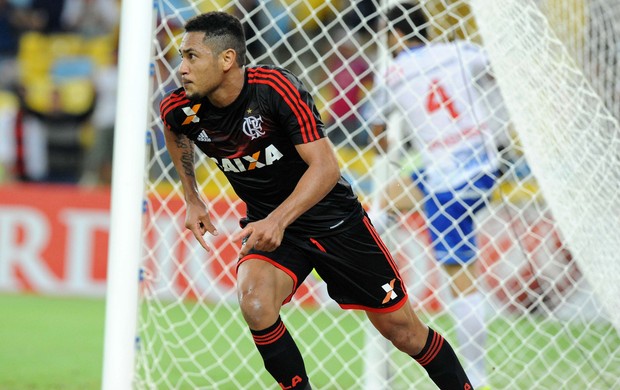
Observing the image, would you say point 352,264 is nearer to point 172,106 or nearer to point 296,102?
point 296,102

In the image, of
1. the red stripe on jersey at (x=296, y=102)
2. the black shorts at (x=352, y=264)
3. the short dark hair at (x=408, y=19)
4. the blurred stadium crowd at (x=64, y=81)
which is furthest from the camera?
the blurred stadium crowd at (x=64, y=81)

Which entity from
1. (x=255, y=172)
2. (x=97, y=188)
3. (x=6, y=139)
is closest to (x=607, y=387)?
(x=255, y=172)

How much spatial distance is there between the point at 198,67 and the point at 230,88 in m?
0.15

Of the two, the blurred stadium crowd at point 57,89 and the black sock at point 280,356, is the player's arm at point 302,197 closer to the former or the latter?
Answer: the black sock at point 280,356

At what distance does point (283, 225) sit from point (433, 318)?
2.97m

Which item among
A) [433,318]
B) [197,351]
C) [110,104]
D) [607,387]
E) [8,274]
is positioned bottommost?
[607,387]

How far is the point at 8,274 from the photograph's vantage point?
31.7ft

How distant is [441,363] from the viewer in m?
4.00

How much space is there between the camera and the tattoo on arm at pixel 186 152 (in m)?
3.95

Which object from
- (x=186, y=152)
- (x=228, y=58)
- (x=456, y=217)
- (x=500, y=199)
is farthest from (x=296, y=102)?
(x=500, y=199)

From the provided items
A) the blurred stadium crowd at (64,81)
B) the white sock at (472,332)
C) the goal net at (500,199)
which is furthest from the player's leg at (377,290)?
the blurred stadium crowd at (64,81)

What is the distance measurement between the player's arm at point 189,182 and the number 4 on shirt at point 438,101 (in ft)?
5.82

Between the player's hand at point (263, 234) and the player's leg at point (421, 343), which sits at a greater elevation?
the player's hand at point (263, 234)

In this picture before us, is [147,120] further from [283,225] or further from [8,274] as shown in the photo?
[8,274]
